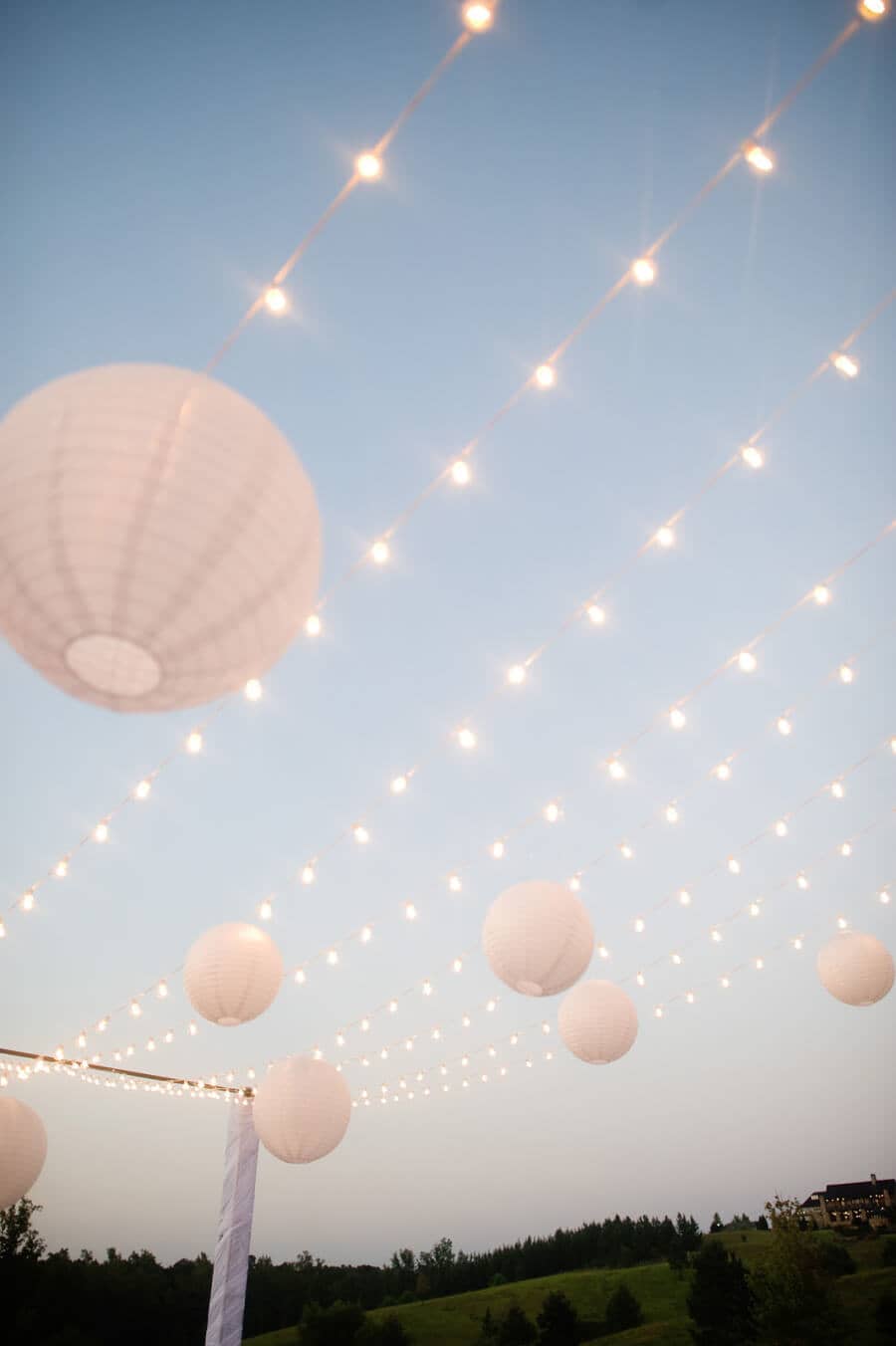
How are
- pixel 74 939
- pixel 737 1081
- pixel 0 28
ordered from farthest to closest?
pixel 737 1081, pixel 74 939, pixel 0 28

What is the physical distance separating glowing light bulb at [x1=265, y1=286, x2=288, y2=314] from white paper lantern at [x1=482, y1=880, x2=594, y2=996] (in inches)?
123

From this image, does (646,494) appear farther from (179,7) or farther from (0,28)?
(0,28)

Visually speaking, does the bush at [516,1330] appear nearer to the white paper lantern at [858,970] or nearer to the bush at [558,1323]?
the bush at [558,1323]

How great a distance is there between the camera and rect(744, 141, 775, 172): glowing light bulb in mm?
2588

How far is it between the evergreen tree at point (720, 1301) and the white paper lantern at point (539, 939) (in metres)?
14.5

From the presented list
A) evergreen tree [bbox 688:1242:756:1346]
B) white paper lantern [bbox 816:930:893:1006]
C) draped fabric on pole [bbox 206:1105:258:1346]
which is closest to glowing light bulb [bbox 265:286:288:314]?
white paper lantern [bbox 816:930:893:1006]

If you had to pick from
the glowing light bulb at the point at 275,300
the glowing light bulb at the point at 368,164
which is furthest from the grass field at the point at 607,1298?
the glowing light bulb at the point at 368,164

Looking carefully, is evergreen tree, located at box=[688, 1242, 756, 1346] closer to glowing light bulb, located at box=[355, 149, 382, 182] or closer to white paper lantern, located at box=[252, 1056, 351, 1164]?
white paper lantern, located at box=[252, 1056, 351, 1164]

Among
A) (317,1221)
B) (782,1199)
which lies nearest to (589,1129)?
(782,1199)

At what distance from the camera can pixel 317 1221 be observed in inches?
680

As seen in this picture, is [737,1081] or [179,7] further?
[737,1081]

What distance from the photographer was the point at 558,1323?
1485 cm

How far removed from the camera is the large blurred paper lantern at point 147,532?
65.4 inches

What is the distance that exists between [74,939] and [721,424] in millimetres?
9984
